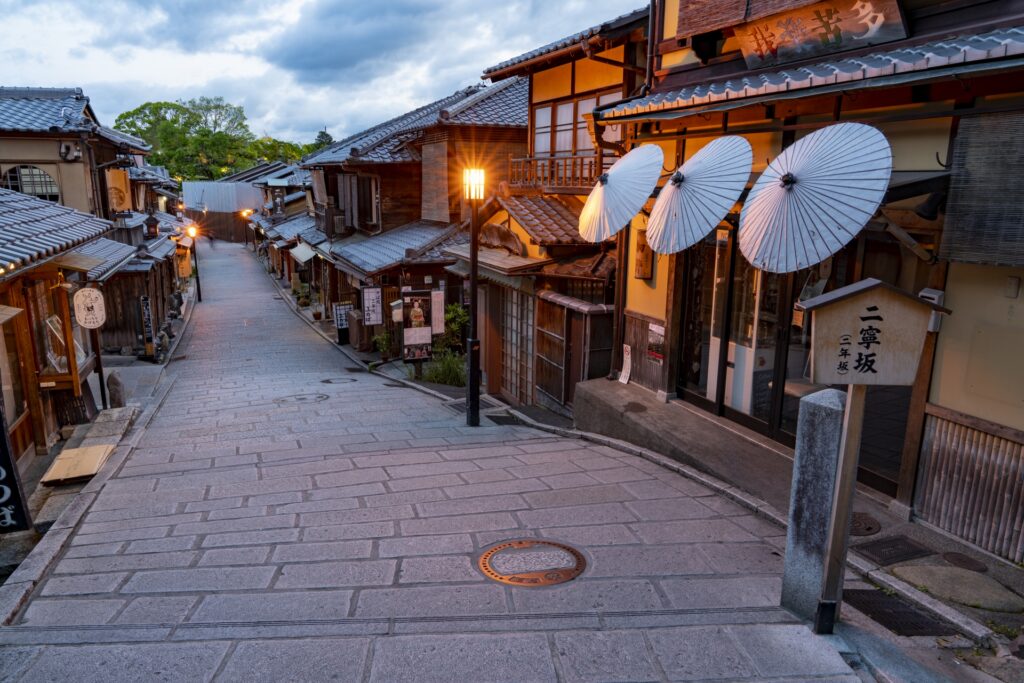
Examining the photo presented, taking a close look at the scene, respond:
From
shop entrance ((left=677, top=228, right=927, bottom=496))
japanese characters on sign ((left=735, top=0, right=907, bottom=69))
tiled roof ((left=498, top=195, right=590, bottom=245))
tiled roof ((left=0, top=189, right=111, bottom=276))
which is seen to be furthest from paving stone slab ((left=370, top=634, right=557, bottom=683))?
tiled roof ((left=498, top=195, right=590, bottom=245))

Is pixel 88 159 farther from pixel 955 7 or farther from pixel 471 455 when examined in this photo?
pixel 955 7

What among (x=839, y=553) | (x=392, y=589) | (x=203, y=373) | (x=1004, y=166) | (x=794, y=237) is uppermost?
(x=1004, y=166)

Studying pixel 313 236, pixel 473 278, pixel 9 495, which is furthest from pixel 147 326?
pixel 9 495

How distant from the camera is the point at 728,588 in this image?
5.73 m

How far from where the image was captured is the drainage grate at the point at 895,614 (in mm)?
5176

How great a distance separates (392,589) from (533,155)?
1380 centimetres

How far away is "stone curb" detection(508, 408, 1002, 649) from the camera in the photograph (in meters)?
5.13

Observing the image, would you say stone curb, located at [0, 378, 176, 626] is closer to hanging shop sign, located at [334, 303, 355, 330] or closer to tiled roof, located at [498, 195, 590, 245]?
tiled roof, located at [498, 195, 590, 245]

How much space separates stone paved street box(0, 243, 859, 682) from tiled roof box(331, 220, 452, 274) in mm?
11801

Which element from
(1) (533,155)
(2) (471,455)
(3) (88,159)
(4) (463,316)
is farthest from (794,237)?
(3) (88,159)

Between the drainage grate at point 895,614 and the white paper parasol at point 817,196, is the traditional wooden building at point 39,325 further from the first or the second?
the drainage grate at point 895,614

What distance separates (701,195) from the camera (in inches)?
314

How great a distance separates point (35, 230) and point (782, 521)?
39.2 ft

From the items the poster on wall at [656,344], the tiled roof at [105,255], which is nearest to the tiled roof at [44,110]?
the tiled roof at [105,255]
